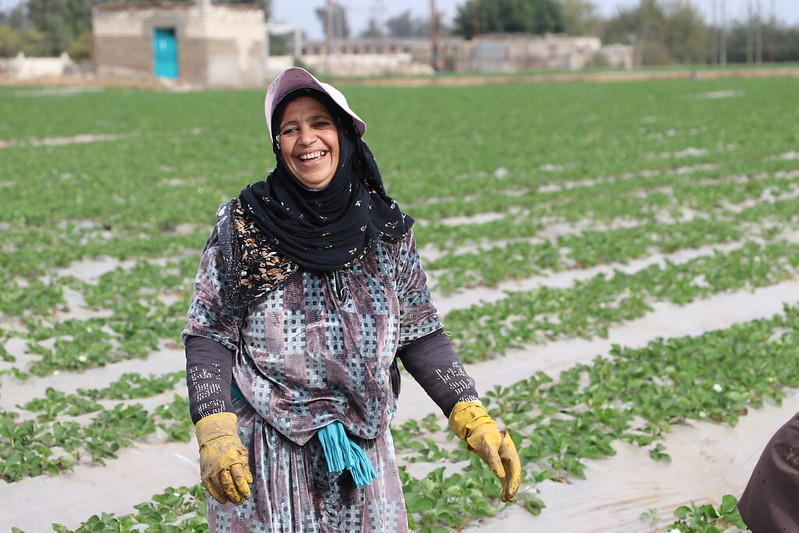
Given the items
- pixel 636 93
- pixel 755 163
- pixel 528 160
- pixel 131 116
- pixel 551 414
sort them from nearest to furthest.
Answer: pixel 551 414
pixel 755 163
pixel 528 160
pixel 131 116
pixel 636 93

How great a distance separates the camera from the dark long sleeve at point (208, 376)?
2.47 meters

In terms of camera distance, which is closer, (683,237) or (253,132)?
(683,237)

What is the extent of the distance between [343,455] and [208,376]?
1.28ft

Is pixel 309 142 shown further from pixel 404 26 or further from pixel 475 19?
pixel 404 26

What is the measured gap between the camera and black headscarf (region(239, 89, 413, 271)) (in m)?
2.57

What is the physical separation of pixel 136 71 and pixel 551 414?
46.6 meters

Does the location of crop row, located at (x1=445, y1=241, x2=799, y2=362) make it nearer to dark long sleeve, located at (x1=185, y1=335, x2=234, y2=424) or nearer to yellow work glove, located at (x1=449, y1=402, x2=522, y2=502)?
yellow work glove, located at (x1=449, y1=402, x2=522, y2=502)

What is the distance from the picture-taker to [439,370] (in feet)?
9.02

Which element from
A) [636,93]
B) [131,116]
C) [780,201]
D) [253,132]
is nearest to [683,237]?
[780,201]

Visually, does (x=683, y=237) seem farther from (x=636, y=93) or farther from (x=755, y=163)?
(x=636, y=93)

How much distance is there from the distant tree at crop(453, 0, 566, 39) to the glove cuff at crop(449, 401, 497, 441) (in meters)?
80.3

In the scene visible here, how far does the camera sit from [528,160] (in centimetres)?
1591

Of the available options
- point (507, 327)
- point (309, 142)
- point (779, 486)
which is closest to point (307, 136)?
point (309, 142)

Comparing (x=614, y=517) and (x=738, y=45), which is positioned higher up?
(x=738, y=45)
